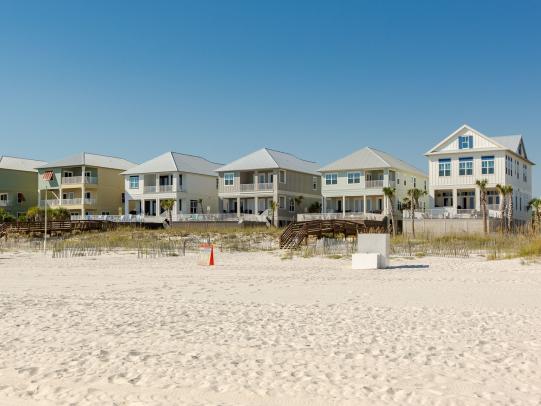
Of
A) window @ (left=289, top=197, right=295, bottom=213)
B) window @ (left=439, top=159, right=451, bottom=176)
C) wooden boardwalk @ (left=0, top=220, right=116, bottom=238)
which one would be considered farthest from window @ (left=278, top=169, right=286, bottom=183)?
wooden boardwalk @ (left=0, top=220, right=116, bottom=238)

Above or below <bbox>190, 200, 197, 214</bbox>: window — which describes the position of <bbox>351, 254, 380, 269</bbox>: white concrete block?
below

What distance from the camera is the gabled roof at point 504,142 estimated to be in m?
51.3

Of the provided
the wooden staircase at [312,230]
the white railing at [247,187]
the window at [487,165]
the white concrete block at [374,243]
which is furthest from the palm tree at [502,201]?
the white concrete block at [374,243]

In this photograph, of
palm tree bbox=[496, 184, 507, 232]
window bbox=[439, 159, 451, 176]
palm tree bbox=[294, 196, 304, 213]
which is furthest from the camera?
palm tree bbox=[294, 196, 304, 213]

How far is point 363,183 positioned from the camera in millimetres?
57375

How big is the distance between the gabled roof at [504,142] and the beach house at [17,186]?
1817 inches

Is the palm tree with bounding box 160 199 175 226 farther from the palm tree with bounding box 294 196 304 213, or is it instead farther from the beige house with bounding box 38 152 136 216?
the palm tree with bounding box 294 196 304 213

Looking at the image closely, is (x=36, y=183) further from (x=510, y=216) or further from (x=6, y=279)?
(x=6, y=279)

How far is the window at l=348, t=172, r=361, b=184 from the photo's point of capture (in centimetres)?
5775

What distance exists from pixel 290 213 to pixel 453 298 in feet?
A: 159

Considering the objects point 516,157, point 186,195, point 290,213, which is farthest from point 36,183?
point 516,157

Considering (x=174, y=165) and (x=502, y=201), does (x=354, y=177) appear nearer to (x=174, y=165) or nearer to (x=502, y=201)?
(x=502, y=201)

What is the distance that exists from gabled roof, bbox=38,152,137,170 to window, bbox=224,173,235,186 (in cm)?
1534

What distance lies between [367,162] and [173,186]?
19.1m
